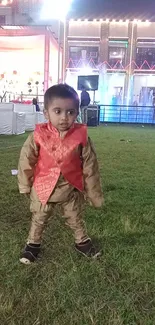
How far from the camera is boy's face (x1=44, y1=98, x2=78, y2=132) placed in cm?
155

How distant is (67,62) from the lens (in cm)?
1906

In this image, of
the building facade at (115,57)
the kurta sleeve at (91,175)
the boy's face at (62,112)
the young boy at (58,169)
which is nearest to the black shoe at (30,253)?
the young boy at (58,169)

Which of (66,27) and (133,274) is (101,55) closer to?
(66,27)

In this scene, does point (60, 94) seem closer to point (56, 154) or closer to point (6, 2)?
point (56, 154)

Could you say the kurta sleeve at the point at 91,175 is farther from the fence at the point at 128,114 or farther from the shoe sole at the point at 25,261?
the fence at the point at 128,114

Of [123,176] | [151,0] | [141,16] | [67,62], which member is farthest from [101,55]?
[123,176]

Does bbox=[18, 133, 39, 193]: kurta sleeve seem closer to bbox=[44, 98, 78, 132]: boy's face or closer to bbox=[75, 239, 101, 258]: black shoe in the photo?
bbox=[44, 98, 78, 132]: boy's face

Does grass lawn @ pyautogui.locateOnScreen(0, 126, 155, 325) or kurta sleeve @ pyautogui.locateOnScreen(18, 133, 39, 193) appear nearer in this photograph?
grass lawn @ pyautogui.locateOnScreen(0, 126, 155, 325)

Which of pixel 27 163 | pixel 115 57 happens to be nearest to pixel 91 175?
pixel 27 163

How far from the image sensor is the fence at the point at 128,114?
16350mm

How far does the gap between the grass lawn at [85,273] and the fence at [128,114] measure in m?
14.0

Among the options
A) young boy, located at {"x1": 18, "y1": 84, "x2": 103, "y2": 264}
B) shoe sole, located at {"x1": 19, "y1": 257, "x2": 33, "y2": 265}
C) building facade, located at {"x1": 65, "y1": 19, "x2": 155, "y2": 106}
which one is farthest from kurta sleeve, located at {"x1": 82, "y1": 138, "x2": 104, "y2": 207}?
building facade, located at {"x1": 65, "y1": 19, "x2": 155, "y2": 106}

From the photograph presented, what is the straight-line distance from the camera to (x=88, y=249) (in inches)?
68.1

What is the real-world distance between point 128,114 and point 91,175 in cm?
1529
